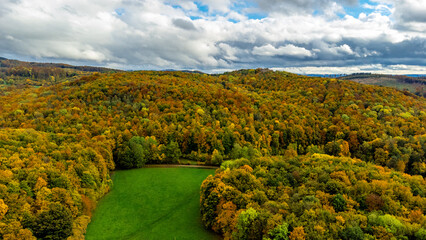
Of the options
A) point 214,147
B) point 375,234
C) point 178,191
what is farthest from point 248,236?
point 214,147

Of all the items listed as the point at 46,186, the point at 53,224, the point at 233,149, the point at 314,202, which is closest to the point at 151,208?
the point at 53,224

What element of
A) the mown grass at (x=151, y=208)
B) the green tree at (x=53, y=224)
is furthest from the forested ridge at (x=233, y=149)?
the mown grass at (x=151, y=208)

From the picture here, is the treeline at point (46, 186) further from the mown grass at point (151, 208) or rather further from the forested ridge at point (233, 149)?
the mown grass at point (151, 208)

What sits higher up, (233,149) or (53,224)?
(53,224)

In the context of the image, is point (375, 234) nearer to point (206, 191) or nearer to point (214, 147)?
point (206, 191)

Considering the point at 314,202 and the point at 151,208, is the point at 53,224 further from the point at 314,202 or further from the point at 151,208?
the point at 314,202

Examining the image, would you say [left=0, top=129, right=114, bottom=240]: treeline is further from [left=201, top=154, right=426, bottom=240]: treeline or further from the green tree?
[left=201, top=154, right=426, bottom=240]: treeline
